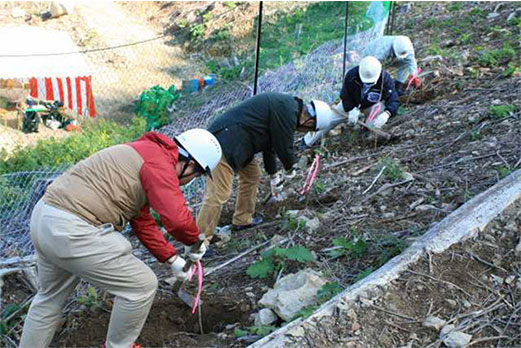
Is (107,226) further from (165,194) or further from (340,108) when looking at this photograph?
(340,108)

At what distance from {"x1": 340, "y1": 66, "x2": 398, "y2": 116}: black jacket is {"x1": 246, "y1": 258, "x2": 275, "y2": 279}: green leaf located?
3314 mm

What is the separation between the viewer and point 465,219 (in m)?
3.55

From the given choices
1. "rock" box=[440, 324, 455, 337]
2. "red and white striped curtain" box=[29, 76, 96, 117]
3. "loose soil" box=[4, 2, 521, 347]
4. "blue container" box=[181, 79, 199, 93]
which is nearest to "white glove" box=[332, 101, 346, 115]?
"loose soil" box=[4, 2, 521, 347]

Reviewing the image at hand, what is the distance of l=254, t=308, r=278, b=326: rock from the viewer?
11.6 ft

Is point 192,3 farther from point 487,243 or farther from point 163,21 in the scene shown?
point 487,243

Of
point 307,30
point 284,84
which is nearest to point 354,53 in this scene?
point 284,84

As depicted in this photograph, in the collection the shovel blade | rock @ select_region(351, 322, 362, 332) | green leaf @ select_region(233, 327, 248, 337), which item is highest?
rock @ select_region(351, 322, 362, 332)

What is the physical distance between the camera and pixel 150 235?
3680 mm

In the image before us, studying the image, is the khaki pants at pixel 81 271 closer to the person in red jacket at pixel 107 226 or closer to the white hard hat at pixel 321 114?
the person in red jacket at pixel 107 226

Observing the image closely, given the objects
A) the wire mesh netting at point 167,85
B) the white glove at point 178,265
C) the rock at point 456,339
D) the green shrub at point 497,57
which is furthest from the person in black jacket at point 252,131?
the green shrub at point 497,57

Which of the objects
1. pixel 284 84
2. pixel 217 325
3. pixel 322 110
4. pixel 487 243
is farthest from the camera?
pixel 284 84

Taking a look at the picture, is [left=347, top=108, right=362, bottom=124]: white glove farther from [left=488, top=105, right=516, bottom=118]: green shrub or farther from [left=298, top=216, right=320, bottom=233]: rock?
[left=298, top=216, right=320, bottom=233]: rock

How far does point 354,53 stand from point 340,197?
4.54m

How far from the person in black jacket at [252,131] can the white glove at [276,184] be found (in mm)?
749
